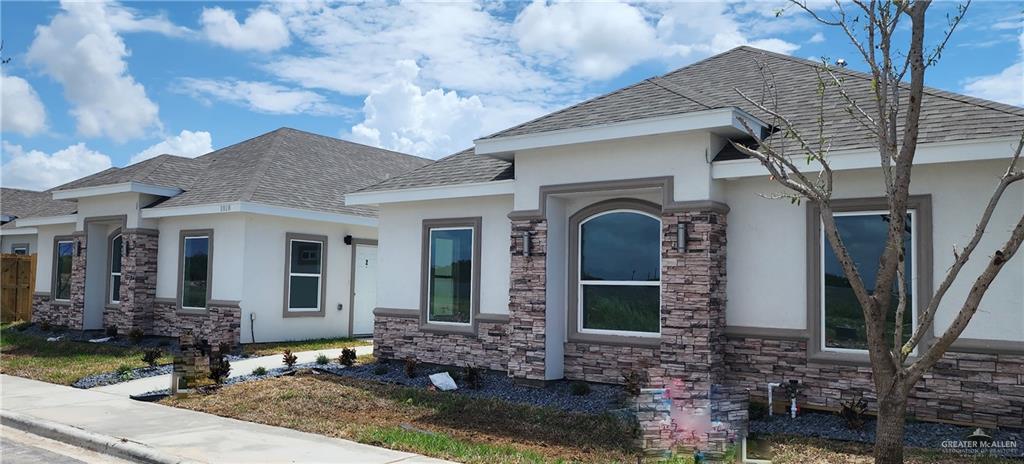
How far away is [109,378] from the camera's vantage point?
42.2 ft

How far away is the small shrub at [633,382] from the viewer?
393 inches

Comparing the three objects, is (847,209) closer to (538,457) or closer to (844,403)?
(844,403)

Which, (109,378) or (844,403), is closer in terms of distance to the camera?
(844,403)

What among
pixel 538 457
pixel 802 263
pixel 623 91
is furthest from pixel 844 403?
pixel 623 91

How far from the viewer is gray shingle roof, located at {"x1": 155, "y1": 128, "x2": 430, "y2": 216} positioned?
17.3 m

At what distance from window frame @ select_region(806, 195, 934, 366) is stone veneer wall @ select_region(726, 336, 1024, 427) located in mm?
157

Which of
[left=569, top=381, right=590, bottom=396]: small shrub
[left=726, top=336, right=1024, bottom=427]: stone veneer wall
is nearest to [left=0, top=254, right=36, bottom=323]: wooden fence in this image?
[left=569, top=381, right=590, bottom=396]: small shrub

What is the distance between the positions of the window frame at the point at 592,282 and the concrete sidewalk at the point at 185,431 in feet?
13.8

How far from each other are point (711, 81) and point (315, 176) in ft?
37.0

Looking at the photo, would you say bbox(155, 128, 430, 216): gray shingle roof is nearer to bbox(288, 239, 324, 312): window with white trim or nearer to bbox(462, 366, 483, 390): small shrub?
bbox(288, 239, 324, 312): window with white trim

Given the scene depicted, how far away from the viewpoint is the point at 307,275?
58.2ft

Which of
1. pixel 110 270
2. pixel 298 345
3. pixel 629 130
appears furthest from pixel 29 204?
pixel 629 130

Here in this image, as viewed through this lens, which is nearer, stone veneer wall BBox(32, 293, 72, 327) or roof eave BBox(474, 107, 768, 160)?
roof eave BBox(474, 107, 768, 160)

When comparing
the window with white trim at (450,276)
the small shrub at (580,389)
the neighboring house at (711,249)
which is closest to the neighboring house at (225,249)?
the window with white trim at (450,276)
